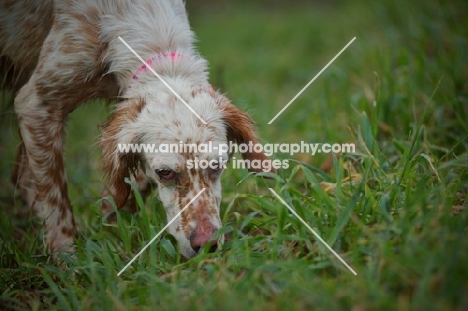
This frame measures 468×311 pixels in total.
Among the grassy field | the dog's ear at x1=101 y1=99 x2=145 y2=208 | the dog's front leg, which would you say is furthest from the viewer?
the dog's front leg

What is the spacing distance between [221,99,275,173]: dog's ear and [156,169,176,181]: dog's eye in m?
0.42

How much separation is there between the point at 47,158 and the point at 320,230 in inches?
65.0

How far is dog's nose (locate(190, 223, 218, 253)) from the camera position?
7.76 feet

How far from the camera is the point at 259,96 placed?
5.41 meters

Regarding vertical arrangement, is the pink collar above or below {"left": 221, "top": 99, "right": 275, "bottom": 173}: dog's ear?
above

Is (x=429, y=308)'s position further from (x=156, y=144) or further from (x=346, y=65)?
(x=346, y=65)

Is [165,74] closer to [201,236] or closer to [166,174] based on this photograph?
[166,174]

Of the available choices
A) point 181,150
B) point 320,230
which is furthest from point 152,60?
point 320,230

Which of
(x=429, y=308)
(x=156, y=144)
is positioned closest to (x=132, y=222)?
(x=156, y=144)

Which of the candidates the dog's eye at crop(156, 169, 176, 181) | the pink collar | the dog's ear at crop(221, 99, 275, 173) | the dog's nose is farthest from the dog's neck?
the dog's nose

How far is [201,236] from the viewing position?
2371 millimetres

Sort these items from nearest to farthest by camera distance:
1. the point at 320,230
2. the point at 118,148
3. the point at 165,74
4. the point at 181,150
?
1. the point at 320,230
2. the point at 181,150
3. the point at 118,148
4. the point at 165,74

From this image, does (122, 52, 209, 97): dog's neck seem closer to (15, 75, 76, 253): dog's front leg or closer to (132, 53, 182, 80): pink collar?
(132, 53, 182, 80): pink collar

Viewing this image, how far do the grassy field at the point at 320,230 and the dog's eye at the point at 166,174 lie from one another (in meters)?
0.20
